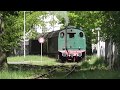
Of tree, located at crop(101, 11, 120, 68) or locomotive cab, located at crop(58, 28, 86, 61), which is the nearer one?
tree, located at crop(101, 11, 120, 68)

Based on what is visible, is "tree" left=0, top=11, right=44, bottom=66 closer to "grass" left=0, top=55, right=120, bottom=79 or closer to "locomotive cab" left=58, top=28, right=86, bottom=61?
"grass" left=0, top=55, right=120, bottom=79

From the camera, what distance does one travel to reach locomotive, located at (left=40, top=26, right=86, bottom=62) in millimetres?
33125

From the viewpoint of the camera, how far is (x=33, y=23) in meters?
48.1

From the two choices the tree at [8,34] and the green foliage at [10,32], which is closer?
the green foliage at [10,32]

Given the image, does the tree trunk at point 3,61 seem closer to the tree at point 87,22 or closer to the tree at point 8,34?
the tree at point 8,34

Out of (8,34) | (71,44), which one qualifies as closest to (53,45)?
(71,44)

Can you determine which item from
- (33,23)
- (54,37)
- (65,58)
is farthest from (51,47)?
(33,23)

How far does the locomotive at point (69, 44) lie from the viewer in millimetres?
33125

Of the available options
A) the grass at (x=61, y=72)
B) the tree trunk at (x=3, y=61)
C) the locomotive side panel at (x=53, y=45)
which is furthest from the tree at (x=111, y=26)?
the locomotive side panel at (x=53, y=45)

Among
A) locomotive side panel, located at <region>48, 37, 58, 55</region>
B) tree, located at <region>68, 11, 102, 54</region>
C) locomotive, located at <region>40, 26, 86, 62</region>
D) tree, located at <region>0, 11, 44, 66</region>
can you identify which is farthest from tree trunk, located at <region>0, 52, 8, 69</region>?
A: locomotive side panel, located at <region>48, 37, 58, 55</region>
